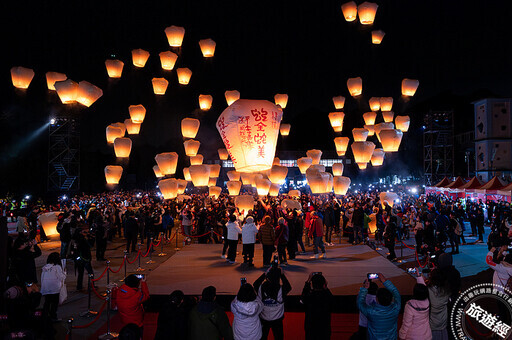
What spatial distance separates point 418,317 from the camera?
330cm

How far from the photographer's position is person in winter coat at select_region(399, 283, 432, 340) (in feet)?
10.8

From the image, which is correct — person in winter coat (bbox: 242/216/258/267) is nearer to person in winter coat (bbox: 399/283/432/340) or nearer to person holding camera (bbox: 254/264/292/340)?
person holding camera (bbox: 254/264/292/340)

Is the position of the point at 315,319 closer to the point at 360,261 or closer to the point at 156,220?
the point at 360,261

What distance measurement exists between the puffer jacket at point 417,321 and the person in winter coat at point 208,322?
1855mm

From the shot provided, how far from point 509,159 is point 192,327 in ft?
107

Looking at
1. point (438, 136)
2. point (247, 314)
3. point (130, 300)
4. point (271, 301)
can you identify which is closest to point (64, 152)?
point (130, 300)

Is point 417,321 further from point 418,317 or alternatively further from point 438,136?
point 438,136

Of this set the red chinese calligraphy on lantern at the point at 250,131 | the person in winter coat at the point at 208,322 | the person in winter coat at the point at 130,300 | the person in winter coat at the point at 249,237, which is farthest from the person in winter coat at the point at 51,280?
the red chinese calligraphy on lantern at the point at 250,131

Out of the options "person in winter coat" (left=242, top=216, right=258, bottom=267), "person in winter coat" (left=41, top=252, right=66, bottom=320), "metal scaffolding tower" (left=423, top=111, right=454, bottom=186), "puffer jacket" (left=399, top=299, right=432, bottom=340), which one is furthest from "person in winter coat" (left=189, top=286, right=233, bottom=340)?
"metal scaffolding tower" (left=423, top=111, right=454, bottom=186)

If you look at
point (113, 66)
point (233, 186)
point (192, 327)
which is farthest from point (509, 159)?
point (192, 327)

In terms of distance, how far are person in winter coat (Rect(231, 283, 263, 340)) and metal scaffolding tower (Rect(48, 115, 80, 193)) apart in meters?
22.0

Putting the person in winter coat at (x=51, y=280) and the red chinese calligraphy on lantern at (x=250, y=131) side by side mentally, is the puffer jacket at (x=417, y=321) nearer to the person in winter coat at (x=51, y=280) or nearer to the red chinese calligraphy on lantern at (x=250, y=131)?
the person in winter coat at (x=51, y=280)

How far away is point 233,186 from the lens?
16281 millimetres

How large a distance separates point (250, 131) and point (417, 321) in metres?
6.12
